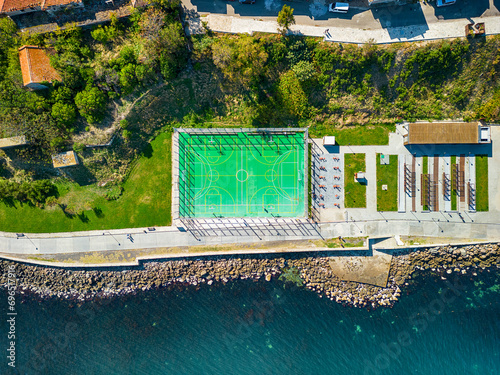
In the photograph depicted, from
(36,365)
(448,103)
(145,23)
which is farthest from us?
(36,365)

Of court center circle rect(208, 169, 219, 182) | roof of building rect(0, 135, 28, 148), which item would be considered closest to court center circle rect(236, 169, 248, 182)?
court center circle rect(208, 169, 219, 182)

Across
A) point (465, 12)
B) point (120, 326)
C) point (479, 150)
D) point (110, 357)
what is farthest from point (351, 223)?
point (110, 357)

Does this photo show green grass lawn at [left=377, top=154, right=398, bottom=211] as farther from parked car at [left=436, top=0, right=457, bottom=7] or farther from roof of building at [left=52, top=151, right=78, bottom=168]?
roof of building at [left=52, top=151, right=78, bottom=168]

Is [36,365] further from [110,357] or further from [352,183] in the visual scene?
[352,183]

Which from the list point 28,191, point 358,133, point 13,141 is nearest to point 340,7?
point 358,133

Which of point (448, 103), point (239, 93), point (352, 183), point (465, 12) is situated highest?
point (465, 12)
